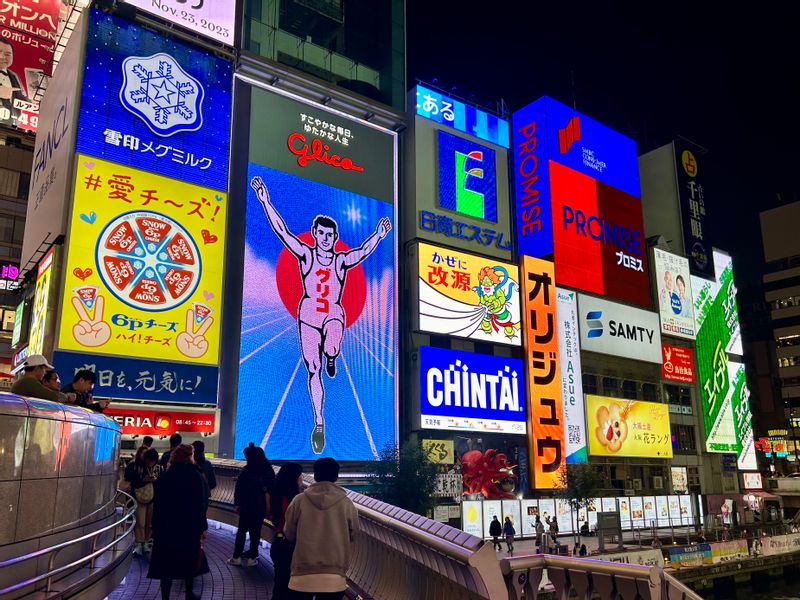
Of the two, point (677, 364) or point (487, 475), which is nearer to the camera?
point (487, 475)

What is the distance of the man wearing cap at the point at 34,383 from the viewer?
677 cm

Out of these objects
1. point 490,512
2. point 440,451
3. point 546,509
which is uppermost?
point 440,451

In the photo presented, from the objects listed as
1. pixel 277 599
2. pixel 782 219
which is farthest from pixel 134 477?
pixel 782 219

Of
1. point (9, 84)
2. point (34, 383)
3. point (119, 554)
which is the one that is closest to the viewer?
point (34, 383)

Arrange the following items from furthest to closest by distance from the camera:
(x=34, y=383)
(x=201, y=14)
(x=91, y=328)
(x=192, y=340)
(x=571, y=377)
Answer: (x=571, y=377)
(x=201, y=14)
(x=192, y=340)
(x=91, y=328)
(x=34, y=383)

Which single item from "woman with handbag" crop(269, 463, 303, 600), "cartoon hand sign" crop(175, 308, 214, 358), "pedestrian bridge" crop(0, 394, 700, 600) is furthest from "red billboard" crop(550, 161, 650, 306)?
"woman with handbag" crop(269, 463, 303, 600)

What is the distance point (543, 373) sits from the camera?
39.2 meters

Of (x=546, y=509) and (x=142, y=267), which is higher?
(x=142, y=267)

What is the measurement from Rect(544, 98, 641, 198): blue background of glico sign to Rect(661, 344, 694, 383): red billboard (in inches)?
460

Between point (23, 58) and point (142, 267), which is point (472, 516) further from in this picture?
point (23, 58)

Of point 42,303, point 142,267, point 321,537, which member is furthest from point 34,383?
point 42,303

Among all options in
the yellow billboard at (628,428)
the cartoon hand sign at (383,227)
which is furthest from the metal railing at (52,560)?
the yellow billboard at (628,428)

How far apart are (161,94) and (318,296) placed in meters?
10.4

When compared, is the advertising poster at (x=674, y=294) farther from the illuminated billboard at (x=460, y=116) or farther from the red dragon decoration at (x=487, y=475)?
the red dragon decoration at (x=487, y=475)
